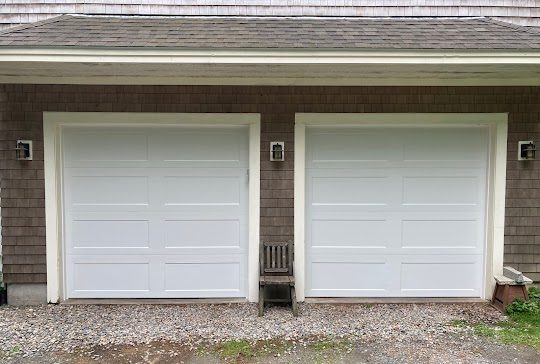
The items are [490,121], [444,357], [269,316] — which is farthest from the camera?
[490,121]

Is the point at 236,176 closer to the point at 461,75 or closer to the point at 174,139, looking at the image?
the point at 174,139

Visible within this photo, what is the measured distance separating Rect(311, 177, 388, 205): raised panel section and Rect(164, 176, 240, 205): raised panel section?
2.82 ft

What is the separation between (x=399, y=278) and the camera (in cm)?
434

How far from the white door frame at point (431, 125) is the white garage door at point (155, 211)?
22.2 inches

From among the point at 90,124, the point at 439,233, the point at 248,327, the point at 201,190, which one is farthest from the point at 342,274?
the point at 90,124

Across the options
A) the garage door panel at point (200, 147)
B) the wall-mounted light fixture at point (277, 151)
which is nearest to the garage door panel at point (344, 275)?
the wall-mounted light fixture at point (277, 151)

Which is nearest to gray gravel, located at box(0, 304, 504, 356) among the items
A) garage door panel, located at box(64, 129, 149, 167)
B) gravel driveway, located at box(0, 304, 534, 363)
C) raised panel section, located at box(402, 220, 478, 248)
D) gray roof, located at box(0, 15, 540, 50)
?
gravel driveway, located at box(0, 304, 534, 363)

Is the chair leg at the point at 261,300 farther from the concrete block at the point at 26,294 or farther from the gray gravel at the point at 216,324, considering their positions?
the concrete block at the point at 26,294

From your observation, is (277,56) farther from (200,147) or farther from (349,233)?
(349,233)

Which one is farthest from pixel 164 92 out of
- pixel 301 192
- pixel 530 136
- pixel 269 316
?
pixel 530 136

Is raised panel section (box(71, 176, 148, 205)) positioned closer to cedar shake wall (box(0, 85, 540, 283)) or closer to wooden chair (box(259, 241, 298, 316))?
cedar shake wall (box(0, 85, 540, 283))

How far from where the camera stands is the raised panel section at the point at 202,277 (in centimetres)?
430

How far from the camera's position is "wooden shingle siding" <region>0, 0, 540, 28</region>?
4340mm

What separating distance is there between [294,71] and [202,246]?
203cm
